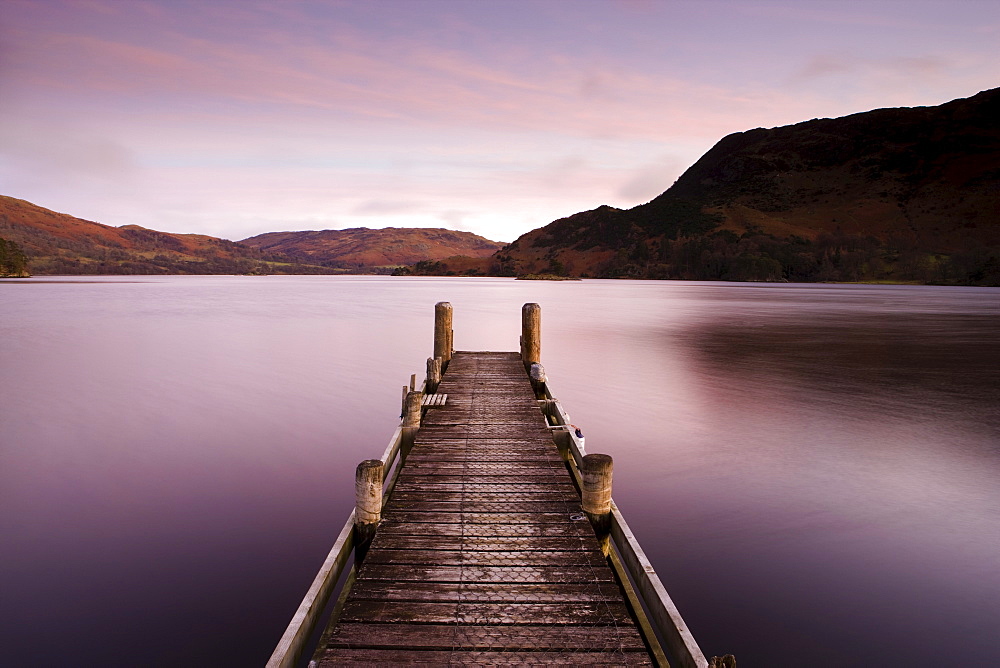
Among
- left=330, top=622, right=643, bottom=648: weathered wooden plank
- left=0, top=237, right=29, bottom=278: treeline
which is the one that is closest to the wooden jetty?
left=330, top=622, right=643, bottom=648: weathered wooden plank

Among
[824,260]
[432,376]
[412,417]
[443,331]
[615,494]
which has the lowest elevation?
[615,494]

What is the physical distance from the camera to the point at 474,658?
457 centimetres

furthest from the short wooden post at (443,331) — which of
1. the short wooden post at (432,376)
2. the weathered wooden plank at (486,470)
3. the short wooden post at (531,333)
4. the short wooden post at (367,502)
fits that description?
the short wooden post at (367,502)

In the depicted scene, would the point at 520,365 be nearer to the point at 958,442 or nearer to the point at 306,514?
the point at 306,514

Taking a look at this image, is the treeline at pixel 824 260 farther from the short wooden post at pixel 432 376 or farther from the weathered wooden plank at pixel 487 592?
the weathered wooden plank at pixel 487 592

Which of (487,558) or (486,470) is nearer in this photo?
(487,558)

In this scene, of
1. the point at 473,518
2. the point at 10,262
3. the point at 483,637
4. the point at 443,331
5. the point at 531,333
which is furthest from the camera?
the point at 10,262

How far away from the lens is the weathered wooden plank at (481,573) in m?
5.66

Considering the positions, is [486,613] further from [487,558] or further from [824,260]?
[824,260]

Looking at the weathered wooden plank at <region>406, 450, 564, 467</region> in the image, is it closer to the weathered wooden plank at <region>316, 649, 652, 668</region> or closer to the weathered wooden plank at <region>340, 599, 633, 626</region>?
the weathered wooden plank at <region>340, 599, 633, 626</region>

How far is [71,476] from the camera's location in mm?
11945

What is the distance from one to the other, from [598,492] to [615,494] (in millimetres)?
4587

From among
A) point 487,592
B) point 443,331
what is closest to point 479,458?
point 487,592

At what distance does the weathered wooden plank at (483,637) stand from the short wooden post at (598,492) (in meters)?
2.31
